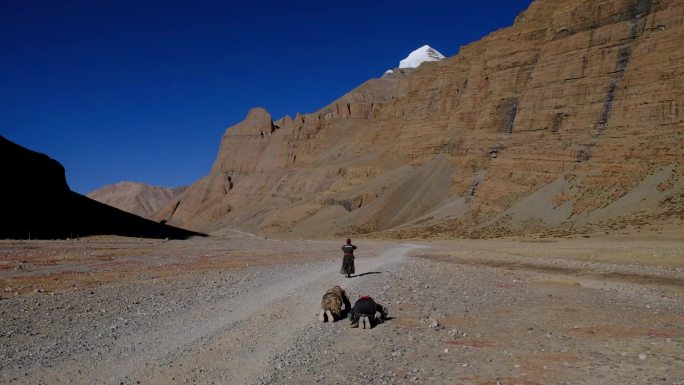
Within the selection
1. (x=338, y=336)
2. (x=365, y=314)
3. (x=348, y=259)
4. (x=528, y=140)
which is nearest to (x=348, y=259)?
(x=348, y=259)

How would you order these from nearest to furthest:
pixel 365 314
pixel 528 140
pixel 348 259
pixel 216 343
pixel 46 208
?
pixel 216 343
pixel 365 314
pixel 348 259
pixel 46 208
pixel 528 140

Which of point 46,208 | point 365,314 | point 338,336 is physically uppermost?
point 46,208

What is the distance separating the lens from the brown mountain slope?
6488cm

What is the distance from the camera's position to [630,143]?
61156 millimetres

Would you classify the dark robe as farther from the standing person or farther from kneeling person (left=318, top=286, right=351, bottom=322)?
kneeling person (left=318, top=286, right=351, bottom=322)

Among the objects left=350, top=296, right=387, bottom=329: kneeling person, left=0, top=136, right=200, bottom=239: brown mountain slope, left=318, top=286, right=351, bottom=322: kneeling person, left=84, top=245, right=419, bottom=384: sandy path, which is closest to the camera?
Result: left=84, top=245, right=419, bottom=384: sandy path

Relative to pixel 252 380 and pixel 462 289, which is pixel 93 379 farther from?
pixel 462 289

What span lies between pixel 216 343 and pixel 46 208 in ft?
235

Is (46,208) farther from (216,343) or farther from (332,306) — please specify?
(216,343)

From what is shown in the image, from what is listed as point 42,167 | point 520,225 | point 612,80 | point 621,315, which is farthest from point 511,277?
point 42,167

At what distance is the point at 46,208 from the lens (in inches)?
2790

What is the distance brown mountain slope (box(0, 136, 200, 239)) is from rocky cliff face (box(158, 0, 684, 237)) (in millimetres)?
37187

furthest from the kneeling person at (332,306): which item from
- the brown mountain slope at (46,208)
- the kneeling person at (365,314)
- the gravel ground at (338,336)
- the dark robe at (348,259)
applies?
the brown mountain slope at (46,208)

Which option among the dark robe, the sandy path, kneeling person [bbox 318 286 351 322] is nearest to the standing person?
the dark robe
